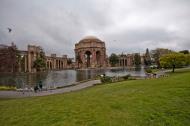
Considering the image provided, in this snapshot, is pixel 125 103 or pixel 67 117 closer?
pixel 67 117

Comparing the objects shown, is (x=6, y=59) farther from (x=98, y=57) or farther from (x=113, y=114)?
(x=98, y=57)

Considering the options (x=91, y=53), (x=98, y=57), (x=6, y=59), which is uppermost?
(x=91, y=53)

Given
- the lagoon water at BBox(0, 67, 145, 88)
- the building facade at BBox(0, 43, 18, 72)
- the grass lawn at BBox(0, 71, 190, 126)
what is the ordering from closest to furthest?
the grass lawn at BBox(0, 71, 190, 126)
the lagoon water at BBox(0, 67, 145, 88)
the building facade at BBox(0, 43, 18, 72)

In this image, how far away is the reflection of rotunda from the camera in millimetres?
146087

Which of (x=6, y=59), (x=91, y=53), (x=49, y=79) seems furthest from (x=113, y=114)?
(x=91, y=53)

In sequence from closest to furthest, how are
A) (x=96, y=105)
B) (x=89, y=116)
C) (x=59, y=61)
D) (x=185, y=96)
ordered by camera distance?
(x=89, y=116), (x=96, y=105), (x=185, y=96), (x=59, y=61)

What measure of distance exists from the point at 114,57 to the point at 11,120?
13237 centimetres

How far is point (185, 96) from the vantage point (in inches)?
428

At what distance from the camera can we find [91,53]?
14862 centimetres

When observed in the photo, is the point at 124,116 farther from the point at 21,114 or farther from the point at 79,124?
the point at 21,114

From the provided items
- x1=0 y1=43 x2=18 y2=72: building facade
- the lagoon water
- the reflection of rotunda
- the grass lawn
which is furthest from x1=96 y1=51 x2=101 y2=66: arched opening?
the grass lawn

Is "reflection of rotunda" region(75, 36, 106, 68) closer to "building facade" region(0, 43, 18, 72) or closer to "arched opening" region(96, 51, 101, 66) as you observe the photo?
"arched opening" region(96, 51, 101, 66)

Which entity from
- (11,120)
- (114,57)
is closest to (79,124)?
(11,120)

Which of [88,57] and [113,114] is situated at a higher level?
[88,57]
